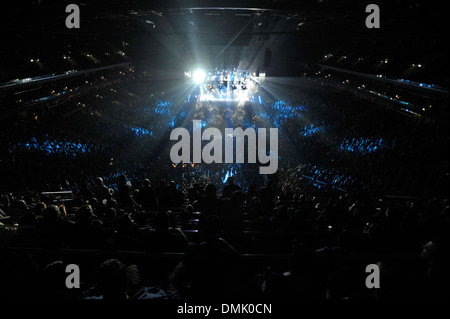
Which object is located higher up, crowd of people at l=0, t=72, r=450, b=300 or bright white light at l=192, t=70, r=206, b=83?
bright white light at l=192, t=70, r=206, b=83

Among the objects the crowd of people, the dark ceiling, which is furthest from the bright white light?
the crowd of people

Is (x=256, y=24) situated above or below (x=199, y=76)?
below

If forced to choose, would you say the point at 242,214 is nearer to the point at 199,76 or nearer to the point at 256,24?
the point at 256,24

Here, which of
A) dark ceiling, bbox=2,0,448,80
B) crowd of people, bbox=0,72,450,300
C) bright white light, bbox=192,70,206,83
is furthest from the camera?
bright white light, bbox=192,70,206,83

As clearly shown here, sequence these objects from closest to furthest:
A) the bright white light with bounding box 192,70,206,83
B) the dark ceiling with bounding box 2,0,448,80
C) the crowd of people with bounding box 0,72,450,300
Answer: the crowd of people with bounding box 0,72,450,300, the dark ceiling with bounding box 2,0,448,80, the bright white light with bounding box 192,70,206,83

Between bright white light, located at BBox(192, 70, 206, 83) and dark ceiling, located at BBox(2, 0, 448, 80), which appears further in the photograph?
bright white light, located at BBox(192, 70, 206, 83)

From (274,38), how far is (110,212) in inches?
564

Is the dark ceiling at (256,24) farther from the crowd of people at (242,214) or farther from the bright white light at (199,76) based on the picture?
the bright white light at (199,76)

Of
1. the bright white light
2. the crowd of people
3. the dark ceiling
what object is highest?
the bright white light

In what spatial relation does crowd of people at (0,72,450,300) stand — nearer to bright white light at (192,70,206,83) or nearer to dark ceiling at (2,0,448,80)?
dark ceiling at (2,0,448,80)

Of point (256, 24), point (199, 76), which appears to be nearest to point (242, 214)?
point (256, 24)

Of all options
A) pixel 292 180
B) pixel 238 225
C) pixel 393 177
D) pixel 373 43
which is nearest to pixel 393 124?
pixel 393 177

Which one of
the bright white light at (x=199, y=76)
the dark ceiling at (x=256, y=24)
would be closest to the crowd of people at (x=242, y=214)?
the dark ceiling at (x=256, y=24)

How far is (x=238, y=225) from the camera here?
3.68 m
